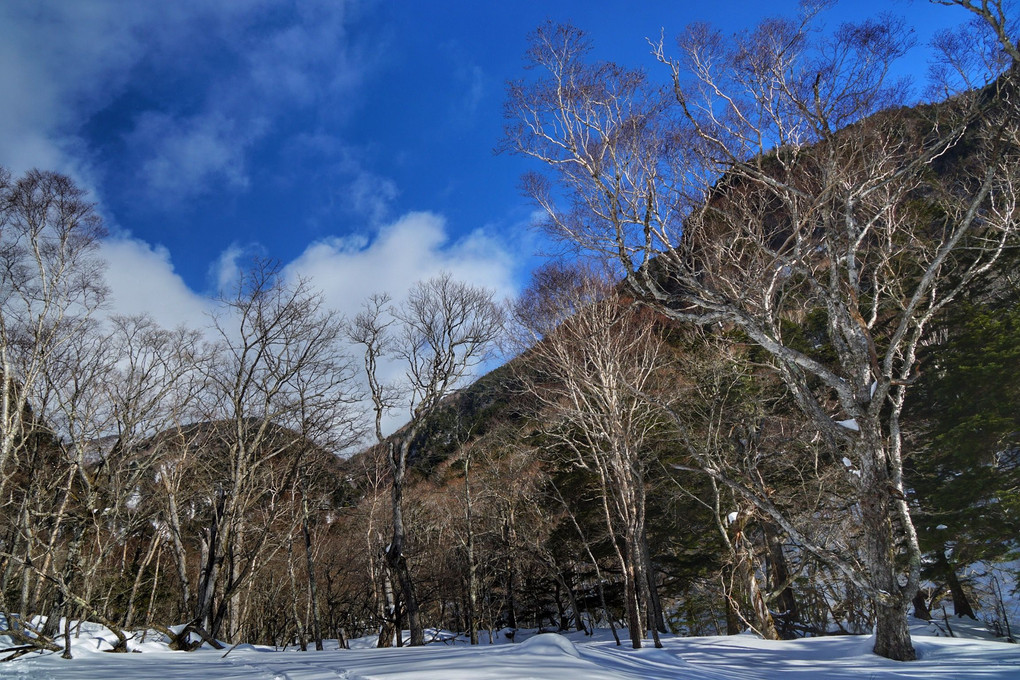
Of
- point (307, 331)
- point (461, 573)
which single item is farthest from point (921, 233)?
point (461, 573)

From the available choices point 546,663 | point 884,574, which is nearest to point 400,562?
point 546,663

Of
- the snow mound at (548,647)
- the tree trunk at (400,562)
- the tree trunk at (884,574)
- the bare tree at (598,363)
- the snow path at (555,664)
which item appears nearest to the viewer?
the snow path at (555,664)

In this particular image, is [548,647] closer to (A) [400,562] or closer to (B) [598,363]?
(B) [598,363]

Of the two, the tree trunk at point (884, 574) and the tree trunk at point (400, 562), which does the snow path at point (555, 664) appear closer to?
the tree trunk at point (884, 574)

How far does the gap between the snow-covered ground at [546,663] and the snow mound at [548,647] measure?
0.01 m

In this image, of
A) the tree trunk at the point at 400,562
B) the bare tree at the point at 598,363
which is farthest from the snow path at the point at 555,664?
the tree trunk at the point at 400,562

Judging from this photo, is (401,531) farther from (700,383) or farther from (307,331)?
(700,383)

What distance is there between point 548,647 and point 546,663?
1.09 meters

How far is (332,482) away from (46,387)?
8.92 m

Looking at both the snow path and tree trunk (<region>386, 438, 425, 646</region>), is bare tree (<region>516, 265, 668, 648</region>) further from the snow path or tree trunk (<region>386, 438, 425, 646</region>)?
tree trunk (<region>386, 438, 425, 646</region>)

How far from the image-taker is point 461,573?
18.8 m

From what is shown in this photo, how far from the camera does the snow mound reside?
194 inches

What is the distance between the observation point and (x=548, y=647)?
17.0 feet

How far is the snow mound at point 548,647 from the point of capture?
16.1ft
